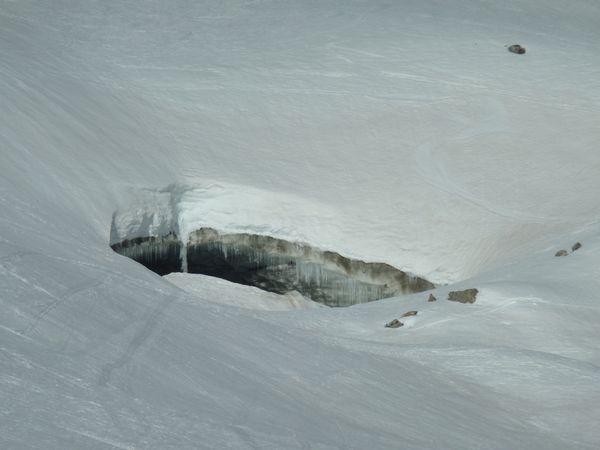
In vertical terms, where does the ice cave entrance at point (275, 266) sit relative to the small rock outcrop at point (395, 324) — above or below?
below

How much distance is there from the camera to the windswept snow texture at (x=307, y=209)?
9867 millimetres

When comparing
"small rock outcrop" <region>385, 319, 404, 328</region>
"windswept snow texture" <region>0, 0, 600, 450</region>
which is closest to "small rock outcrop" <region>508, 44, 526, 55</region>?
"windswept snow texture" <region>0, 0, 600, 450</region>

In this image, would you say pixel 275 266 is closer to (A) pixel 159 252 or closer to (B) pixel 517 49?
(A) pixel 159 252

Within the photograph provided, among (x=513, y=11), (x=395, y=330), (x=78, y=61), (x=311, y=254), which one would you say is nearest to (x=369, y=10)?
(x=513, y=11)

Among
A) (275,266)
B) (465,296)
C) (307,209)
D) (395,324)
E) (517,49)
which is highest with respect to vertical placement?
(517,49)

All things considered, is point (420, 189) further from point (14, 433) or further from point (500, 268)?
point (14, 433)

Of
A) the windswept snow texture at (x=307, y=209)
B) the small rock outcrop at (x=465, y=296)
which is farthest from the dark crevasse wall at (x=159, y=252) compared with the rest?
the small rock outcrop at (x=465, y=296)

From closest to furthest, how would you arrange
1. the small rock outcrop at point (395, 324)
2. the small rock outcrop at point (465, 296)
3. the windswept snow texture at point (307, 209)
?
the windswept snow texture at point (307, 209)
the small rock outcrop at point (395, 324)
the small rock outcrop at point (465, 296)

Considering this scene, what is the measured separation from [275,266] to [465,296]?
3.70 m

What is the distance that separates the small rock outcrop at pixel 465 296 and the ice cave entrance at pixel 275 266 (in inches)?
100.0

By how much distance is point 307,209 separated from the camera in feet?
54.9

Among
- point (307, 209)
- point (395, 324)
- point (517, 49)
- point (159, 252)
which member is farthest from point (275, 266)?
point (517, 49)

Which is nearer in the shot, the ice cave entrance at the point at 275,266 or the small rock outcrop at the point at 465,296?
the small rock outcrop at the point at 465,296

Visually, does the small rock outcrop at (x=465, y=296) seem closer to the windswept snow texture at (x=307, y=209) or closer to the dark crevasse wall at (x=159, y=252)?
the windswept snow texture at (x=307, y=209)
